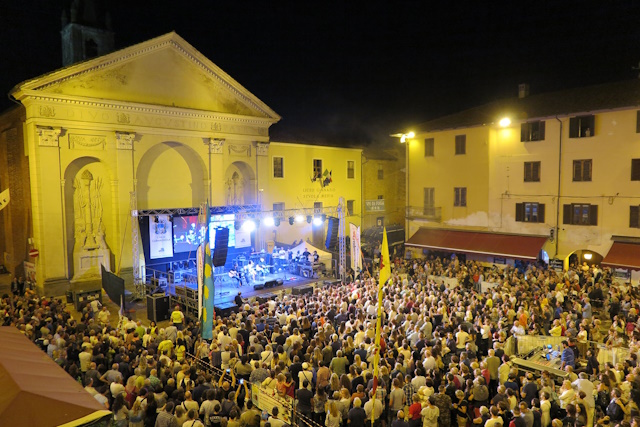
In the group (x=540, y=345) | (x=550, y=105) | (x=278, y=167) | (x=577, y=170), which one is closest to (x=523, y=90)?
(x=550, y=105)

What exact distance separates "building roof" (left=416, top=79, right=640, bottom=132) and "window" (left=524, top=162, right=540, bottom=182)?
2.53 metres

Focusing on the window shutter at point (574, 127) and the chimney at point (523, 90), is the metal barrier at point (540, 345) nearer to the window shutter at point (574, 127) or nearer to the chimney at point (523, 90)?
the window shutter at point (574, 127)

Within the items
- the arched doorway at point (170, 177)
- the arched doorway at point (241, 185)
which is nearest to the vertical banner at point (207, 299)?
the arched doorway at point (170, 177)

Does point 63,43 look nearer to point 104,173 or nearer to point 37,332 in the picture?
point 104,173

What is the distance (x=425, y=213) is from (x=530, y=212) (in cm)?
662

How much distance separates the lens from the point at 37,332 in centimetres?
1309

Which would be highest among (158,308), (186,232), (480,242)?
(186,232)

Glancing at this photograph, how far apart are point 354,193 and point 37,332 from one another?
→ 23849mm

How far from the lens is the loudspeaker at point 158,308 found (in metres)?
17.5

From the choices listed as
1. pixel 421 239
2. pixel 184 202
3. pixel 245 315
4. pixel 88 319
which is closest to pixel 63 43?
pixel 184 202

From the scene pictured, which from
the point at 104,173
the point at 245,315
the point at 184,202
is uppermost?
the point at 104,173

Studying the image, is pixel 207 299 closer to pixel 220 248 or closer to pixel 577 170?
pixel 220 248

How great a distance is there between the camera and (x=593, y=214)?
22.4 m

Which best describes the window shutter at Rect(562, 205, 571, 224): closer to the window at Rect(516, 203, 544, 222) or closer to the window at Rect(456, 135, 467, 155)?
the window at Rect(516, 203, 544, 222)
